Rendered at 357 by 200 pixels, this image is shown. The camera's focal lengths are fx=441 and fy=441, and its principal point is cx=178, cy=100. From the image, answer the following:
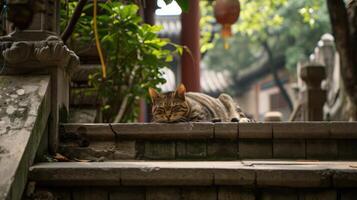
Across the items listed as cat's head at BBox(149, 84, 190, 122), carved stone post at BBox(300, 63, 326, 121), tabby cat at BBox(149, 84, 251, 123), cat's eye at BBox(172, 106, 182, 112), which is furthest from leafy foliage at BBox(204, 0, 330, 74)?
cat's eye at BBox(172, 106, 182, 112)

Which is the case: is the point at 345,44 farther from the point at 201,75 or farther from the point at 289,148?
the point at 201,75

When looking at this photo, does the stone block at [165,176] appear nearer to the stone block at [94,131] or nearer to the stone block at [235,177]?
the stone block at [235,177]

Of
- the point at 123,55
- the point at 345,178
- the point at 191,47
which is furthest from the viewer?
the point at 191,47

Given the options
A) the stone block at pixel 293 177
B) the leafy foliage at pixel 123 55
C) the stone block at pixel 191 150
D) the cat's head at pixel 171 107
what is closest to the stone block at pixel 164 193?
the stone block at pixel 293 177

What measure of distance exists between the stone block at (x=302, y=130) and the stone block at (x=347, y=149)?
0.16 m

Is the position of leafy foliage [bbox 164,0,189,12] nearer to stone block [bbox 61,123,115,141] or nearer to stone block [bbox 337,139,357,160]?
stone block [bbox 61,123,115,141]

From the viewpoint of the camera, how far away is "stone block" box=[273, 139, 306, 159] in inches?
133

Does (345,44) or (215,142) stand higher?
(345,44)

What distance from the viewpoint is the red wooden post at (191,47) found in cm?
778

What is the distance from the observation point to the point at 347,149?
11.1ft

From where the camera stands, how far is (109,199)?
2.80 m

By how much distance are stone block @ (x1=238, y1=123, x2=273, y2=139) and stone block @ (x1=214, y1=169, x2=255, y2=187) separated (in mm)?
699

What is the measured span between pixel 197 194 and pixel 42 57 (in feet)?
4.96

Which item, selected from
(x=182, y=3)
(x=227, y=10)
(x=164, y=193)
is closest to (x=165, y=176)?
(x=164, y=193)
